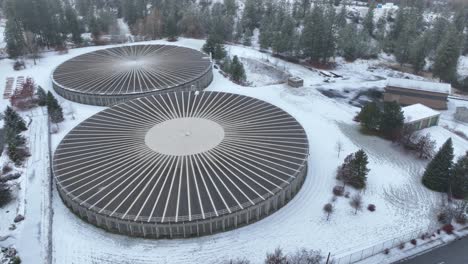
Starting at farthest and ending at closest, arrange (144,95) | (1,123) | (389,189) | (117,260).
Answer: (144,95), (1,123), (389,189), (117,260)

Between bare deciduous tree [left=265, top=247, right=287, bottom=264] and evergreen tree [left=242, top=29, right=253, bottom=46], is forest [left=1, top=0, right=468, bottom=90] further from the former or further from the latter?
bare deciduous tree [left=265, top=247, right=287, bottom=264]

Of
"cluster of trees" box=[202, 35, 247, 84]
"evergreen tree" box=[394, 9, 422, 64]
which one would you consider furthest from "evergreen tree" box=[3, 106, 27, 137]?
"evergreen tree" box=[394, 9, 422, 64]

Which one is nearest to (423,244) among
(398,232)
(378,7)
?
(398,232)

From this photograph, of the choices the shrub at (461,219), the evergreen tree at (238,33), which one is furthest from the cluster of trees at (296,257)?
the evergreen tree at (238,33)

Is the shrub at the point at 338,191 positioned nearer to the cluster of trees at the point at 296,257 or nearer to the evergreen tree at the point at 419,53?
the cluster of trees at the point at 296,257

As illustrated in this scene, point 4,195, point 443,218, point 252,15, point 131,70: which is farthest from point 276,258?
point 252,15

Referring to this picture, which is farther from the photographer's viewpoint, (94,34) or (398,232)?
(94,34)

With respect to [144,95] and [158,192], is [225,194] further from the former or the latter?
[144,95]
